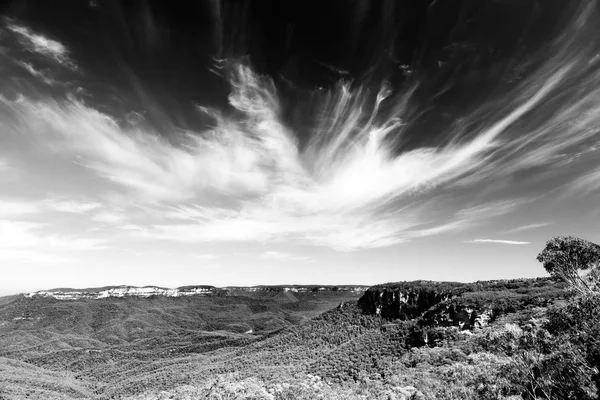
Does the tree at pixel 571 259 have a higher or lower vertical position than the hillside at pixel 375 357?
higher

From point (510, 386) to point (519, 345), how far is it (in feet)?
13.4

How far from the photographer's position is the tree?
27.3m

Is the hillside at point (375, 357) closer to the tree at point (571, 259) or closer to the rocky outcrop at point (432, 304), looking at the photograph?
the rocky outcrop at point (432, 304)

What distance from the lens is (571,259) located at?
94.7ft

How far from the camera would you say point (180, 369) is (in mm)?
147375

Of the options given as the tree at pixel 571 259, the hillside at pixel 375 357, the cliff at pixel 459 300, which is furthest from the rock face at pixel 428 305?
the tree at pixel 571 259

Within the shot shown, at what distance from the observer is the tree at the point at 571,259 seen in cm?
2730

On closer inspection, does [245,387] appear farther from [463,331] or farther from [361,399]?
[463,331]

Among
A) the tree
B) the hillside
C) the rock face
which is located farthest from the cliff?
the tree

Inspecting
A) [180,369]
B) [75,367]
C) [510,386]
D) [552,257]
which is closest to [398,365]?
[510,386]

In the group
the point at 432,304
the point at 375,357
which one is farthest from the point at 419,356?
the point at 432,304

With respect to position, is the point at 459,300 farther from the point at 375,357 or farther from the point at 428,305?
the point at 375,357

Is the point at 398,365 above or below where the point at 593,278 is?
below

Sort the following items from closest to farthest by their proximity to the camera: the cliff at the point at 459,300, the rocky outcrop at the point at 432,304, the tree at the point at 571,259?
the tree at the point at 571,259 → the cliff at the point at 459,300 → the rocky outcrop at the point at 432,304
